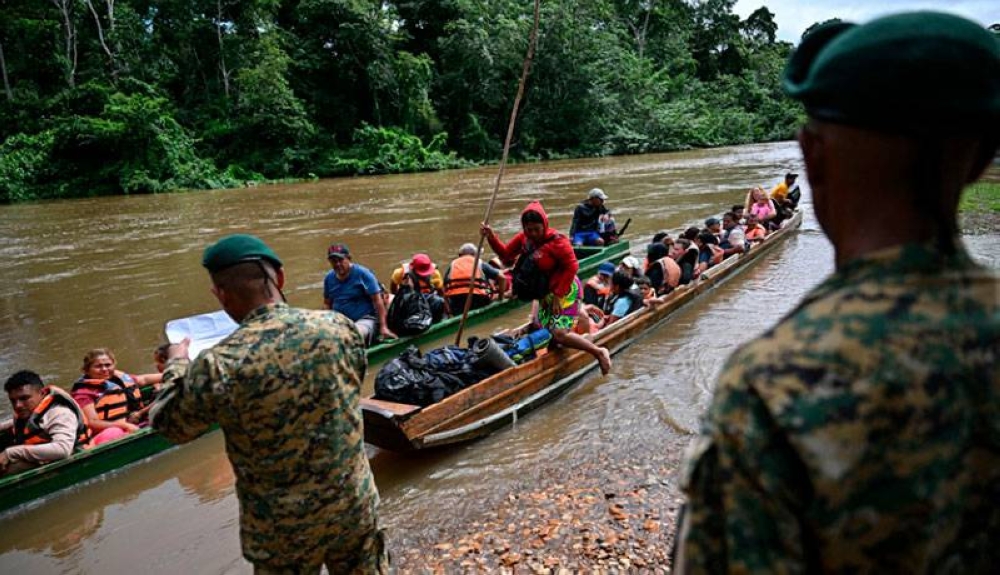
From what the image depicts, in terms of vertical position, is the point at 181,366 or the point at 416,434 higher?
the point at 181,366

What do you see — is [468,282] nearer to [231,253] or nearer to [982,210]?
[231,253]

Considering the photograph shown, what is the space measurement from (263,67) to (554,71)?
19.6 meters

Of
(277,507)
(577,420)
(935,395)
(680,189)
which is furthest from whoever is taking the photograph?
(680,189)

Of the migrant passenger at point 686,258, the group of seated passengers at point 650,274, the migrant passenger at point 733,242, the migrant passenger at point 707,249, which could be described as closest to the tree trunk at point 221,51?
the migrant passenger at point 733,242

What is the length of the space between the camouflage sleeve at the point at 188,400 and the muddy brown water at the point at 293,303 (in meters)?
2.47

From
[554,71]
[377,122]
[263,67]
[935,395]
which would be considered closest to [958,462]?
[935,395]

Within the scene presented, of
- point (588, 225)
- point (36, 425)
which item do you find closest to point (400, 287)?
point (36, 425)

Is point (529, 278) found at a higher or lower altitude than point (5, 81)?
lower

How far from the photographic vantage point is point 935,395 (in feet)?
2.76

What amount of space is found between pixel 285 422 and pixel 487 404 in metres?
3.39

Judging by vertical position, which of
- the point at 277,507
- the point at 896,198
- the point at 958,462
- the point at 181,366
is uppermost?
the point at 896,198

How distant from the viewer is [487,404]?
5379mm

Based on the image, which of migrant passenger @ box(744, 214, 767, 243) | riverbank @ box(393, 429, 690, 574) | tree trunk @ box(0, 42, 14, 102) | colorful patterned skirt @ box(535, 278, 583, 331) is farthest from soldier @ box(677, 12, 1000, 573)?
tree trunk @ box(0, 42, 14, 102)

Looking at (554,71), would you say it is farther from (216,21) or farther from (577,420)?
(577,420)
